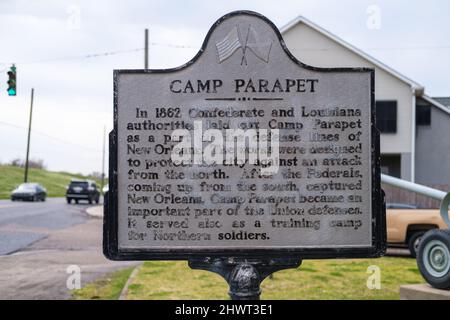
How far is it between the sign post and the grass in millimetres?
4232

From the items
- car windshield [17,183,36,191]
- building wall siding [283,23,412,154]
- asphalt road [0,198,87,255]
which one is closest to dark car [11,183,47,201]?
car windshield [17,183,36,191]

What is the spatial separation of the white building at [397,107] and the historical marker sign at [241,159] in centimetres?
2161

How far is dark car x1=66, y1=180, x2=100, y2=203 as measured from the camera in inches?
1601

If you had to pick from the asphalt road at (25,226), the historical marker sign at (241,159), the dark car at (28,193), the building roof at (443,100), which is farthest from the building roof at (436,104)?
the historical marker sign at (241,159)

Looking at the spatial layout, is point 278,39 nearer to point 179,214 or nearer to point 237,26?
point 237,26

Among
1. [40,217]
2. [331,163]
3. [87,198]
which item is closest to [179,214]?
[331,163]

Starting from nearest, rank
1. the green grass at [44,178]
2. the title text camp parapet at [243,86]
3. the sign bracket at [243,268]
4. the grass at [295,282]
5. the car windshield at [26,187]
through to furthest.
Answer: the sign bracket at [243,268], the title text camp parapet at [243,86], the grass at [295,282], the car windshield at [26,187], the green grass at [44,178]

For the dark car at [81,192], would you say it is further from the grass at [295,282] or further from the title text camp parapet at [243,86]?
the title text camp parapet at [243,86]

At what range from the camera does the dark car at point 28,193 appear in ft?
116

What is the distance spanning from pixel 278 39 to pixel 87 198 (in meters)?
38.3

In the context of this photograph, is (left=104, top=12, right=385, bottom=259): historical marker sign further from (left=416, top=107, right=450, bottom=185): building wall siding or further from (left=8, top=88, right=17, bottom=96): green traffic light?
(left=416, top=107, right=450, bottom=185): building wall siding

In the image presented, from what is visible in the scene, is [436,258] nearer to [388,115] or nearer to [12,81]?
[12,81]

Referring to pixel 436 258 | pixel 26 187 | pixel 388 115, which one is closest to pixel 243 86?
pixel 436 258

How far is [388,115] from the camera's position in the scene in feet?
88.2
